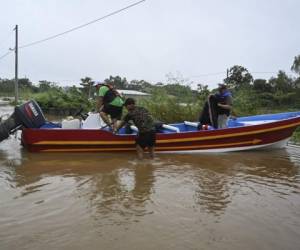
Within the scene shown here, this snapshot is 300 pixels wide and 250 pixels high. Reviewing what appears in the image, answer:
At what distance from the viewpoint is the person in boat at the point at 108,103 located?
33.0 ft

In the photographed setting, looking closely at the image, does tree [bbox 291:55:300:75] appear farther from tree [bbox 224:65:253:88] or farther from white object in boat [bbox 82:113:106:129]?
white object in boat [bbox 82:113:106:129]

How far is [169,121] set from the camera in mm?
15789

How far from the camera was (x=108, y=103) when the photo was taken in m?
10.1

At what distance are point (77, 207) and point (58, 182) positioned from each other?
5.01ft

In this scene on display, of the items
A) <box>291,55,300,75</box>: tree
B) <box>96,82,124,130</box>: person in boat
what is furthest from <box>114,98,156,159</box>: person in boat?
<box>291,55,300,75</box>: tree

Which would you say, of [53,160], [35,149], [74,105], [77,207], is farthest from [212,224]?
[74,105]

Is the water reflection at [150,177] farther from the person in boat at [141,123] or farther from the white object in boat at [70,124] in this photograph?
the white object in boat at [70,124]

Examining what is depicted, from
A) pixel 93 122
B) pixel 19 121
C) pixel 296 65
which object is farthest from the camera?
pixel 296 65

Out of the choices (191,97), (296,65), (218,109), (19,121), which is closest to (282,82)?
(296,65)

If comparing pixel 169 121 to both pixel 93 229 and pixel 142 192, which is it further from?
pixel 93 229

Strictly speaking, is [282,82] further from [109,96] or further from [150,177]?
[150,177]

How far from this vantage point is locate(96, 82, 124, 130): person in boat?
396 inches

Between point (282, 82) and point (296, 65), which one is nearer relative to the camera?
point (282, 82)

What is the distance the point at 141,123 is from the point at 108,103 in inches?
57.6
